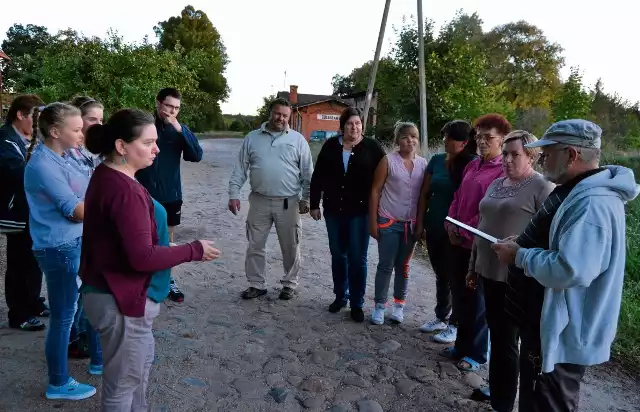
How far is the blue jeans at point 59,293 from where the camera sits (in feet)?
10.0

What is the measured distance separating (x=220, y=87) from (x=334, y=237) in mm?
46992

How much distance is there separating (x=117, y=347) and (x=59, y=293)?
99 cm

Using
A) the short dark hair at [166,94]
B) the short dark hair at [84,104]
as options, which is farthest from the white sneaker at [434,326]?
the short dark hair at [84,104]

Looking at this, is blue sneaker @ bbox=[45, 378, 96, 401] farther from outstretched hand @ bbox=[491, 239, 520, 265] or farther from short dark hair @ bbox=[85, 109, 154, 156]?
outstretched hand @ bbox=[491, 239, 520, 265]

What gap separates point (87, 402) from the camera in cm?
320

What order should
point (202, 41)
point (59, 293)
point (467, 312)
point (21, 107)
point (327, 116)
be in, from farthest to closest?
point (327, 116)
point (202, 41)
point (21, 107)
point (467, 312)
point (59, 293)

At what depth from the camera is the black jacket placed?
4.82 meters

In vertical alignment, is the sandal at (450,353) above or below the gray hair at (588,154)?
below

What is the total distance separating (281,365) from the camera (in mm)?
3955

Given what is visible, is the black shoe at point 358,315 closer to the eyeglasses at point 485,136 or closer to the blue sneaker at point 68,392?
the eyeglasses at point 485,136

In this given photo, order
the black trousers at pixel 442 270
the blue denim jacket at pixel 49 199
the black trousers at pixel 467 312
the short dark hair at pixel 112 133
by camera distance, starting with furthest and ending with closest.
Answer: the black trousers at pixel 442 270, the black trousers at pixel 467 312, the blue denim jacket at pixel 49 199, the short dark hair at pixel 112 133

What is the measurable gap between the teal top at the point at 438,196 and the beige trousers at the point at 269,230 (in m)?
1.61

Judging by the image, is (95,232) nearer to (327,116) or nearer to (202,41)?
(327,116)

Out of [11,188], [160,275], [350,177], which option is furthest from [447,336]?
[11,188]
